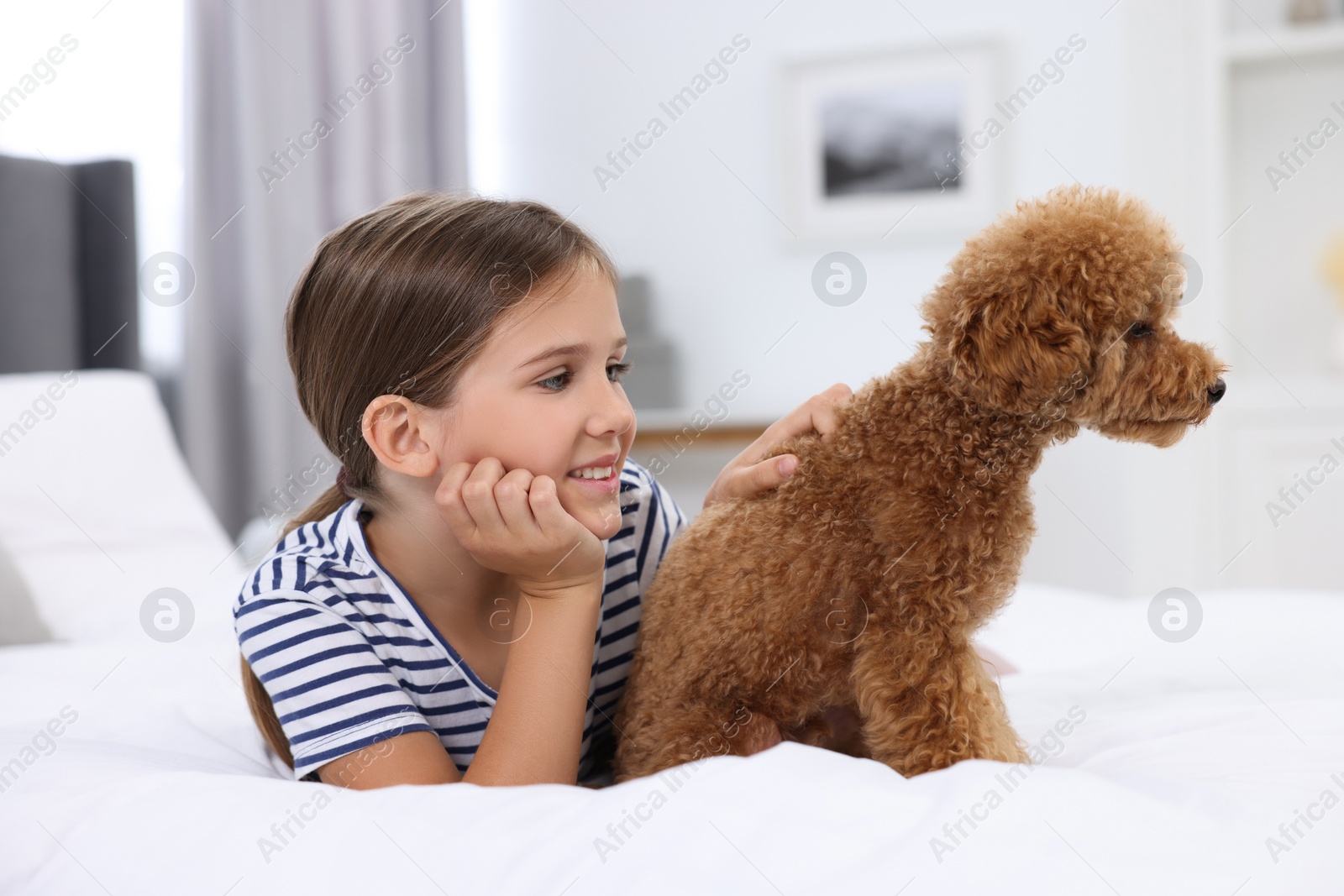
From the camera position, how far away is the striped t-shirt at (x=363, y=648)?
91cm

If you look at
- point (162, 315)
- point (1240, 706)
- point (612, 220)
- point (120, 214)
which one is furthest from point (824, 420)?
point (612, 220)

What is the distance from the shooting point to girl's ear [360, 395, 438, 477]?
0.99 meters

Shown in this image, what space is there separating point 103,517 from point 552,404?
138 centimetres

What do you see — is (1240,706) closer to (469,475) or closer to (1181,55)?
(469,475)

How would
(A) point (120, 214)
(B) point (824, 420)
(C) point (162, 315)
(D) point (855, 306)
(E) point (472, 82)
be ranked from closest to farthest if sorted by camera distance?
(B) point (824, 420), (A) point (120, 214), (C) point (162, 315), (D) point (855, 306), (E) point (472, 82)

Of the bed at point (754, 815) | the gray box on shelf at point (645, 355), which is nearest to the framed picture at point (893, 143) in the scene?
the gray box on shelf at point (645, 355)

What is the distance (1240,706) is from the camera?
3.29 feet

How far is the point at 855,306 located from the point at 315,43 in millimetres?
1850

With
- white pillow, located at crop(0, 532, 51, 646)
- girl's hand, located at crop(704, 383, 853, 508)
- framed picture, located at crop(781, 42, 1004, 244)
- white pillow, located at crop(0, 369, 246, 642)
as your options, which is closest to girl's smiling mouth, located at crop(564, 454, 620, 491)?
girl's hand, located at crop(704, 383, 853, 508)

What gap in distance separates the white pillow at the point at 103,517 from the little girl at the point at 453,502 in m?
0.69

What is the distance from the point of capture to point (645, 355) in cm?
352

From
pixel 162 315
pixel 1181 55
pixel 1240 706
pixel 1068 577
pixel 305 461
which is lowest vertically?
pixel 1068 577

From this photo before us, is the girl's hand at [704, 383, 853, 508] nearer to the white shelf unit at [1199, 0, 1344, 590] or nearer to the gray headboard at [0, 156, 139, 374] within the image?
the gray headboard at [0, 156, 139, 374]

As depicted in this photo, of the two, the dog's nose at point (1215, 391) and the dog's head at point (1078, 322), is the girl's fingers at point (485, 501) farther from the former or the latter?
the dog's nose at point (1215, 391)
